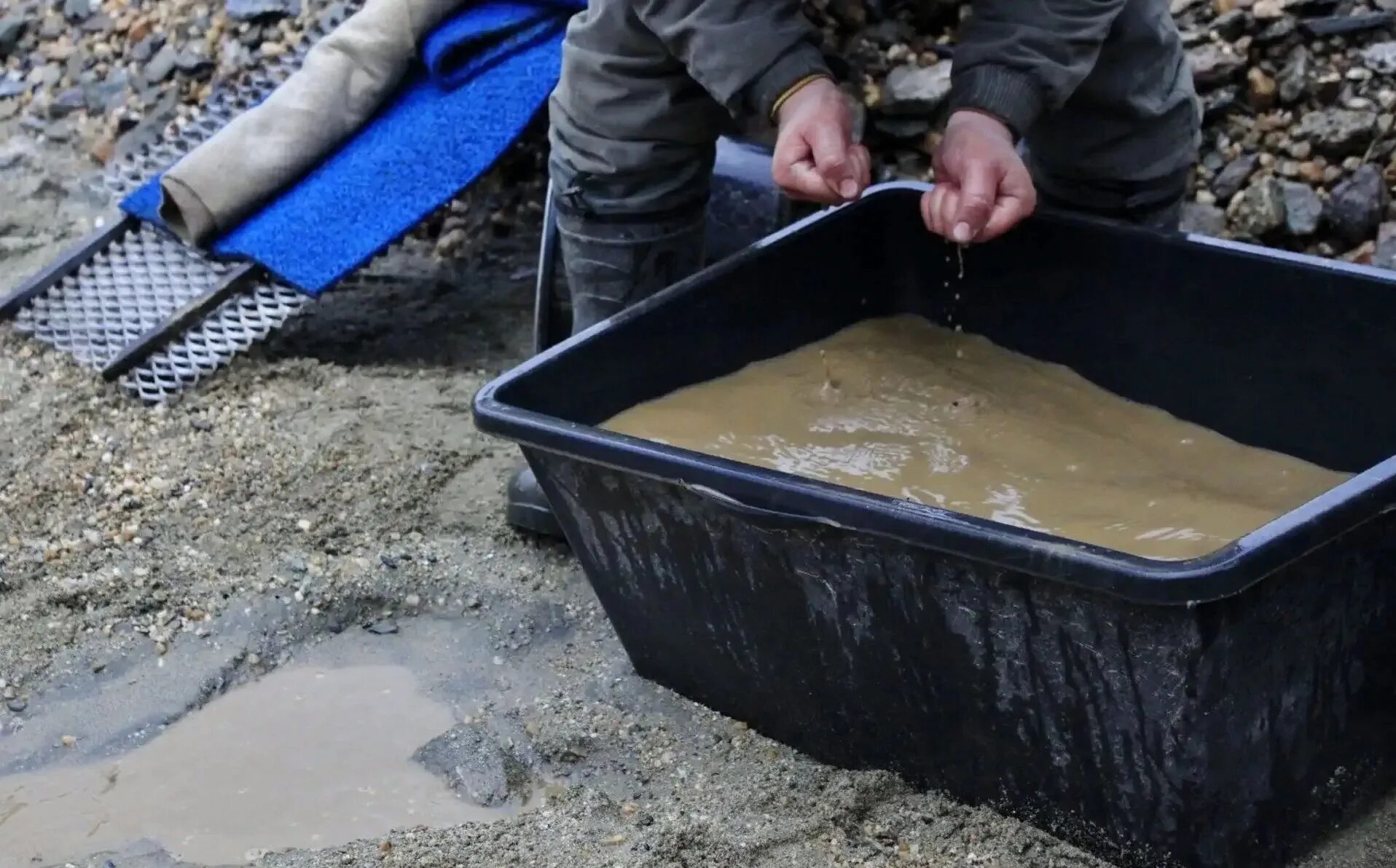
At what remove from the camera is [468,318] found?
2.80m

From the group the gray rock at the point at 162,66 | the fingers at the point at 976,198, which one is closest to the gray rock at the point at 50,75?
the gray rock at the point at 162,66

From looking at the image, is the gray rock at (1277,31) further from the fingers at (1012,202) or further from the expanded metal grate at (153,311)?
the expanded metal grate at (153,311)

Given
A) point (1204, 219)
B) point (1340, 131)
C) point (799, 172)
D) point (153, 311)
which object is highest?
point (799, 172)

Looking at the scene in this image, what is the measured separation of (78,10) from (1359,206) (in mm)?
2972

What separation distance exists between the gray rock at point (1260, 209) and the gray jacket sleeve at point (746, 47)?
0.94m

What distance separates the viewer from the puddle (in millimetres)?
1631

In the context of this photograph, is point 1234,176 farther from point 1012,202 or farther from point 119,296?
point 119,296

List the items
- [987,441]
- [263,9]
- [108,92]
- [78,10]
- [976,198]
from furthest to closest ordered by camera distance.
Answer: [78,10] → [108,92] → [263,9] → [987,441] → [976,198]

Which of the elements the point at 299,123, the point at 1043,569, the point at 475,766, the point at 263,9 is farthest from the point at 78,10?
the point at 1043,569

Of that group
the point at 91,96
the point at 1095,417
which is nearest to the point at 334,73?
the point at 91,96

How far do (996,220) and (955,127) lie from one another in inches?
4.7

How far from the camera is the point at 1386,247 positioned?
2367 millimetres

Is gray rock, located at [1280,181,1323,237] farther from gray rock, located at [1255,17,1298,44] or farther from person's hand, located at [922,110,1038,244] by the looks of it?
person's hand, located at [922,110,1038,244]

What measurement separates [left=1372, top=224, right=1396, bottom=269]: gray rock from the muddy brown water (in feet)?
2.21
